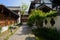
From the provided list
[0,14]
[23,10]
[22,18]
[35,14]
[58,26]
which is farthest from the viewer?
[23,10]

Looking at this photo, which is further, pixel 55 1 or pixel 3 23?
pixel 3 23

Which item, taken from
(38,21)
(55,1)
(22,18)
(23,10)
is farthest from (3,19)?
(23,10)

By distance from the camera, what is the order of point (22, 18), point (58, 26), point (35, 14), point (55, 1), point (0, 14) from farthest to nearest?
point (22, 18) → point (0, 14) → point (35, 14) → point (55, 1) → point (58, 26)

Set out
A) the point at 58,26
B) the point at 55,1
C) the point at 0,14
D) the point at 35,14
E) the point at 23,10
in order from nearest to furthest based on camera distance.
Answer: the point at 58,26 → the point at 55,1 → the point at 35,14 → the point at 0,14 → the point at 23,10

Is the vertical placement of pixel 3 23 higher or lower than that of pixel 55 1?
lower

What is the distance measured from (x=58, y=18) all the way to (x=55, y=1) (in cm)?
305

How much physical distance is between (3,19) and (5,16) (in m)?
0.73

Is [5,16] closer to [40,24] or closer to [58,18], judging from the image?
[40,24]

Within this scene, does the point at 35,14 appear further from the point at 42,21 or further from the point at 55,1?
the point at 55,1

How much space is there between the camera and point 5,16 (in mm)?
35531

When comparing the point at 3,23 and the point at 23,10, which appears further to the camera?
the point at 23,10

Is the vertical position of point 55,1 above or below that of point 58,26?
above

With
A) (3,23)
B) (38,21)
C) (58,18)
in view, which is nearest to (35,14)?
(38,21)

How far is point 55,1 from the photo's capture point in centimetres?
2109
